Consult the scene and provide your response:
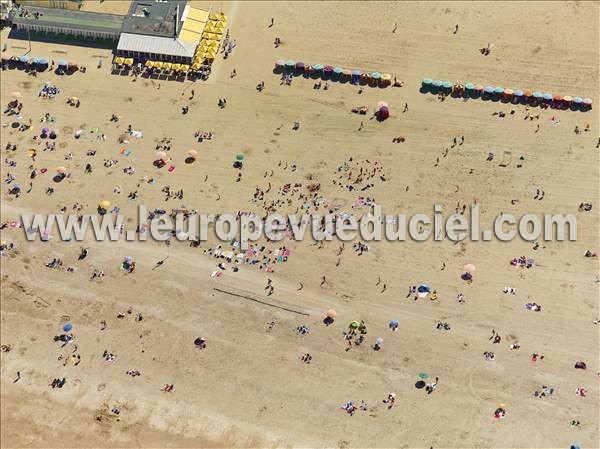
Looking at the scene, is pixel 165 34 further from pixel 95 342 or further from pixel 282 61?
pixel 95 342

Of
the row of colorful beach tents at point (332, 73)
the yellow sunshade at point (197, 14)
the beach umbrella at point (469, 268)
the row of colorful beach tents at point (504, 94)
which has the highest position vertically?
the yellow sunshade at point (197, 14)

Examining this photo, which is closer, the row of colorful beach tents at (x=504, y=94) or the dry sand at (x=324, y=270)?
the dry sand at (x=324, y=270)

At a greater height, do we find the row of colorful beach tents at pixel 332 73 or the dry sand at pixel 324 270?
the row of colorful beach tents at pixel 332 73

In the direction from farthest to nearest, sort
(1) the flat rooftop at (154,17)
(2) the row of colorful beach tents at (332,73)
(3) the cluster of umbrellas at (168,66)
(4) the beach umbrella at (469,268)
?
1. (1) the flat rooftop at (154,17)
2. (3) the cluster of umbrellas at (168,66)
3. (2) the row of colorful beach tents at (332,73)
4. (4) the beach umbrella at (469,268)

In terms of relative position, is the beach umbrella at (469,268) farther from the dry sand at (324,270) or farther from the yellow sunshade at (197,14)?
the yellow sunshade at (197,14)

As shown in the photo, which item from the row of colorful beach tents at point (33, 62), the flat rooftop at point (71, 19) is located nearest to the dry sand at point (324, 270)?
the row of colorful beach tents at point (33, 62)

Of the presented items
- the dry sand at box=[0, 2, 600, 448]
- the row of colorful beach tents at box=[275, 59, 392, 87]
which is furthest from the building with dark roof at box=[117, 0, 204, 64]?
the row of colorful beach tents at box=[275, 59, 392, 87]

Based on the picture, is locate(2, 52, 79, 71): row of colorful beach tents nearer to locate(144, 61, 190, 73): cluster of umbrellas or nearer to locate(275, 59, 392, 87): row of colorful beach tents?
locate(144, 61, 190, 73): cluster of umbrellas

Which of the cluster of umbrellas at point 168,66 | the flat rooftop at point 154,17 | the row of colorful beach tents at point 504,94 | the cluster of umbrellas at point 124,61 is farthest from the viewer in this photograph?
the flat rooftop at point 154,17
